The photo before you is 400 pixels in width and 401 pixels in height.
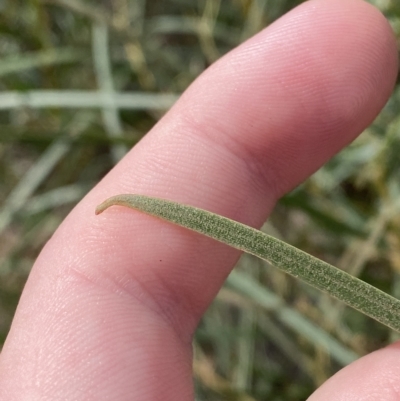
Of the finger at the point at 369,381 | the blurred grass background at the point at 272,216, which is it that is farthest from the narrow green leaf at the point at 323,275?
the blurred grass background at the point at 272,216

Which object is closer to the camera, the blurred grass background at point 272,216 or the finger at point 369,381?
the finger at point 369,381

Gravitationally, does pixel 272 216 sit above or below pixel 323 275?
below

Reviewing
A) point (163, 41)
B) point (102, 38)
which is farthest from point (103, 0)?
point (102, 38)

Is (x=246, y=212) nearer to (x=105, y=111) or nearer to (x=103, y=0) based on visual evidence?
(x=105, y=111)

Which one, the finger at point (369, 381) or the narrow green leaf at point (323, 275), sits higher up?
Answer: the narrow green leaf at point (323, 275)

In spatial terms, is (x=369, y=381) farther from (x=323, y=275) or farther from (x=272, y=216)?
(x=272, y=216)

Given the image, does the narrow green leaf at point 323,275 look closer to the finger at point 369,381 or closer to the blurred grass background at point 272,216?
the finger at point 369,381

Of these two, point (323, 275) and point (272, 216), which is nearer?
point (323, 275)

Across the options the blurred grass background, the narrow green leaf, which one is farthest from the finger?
the blurred grass background

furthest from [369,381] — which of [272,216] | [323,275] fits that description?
[272,216]
